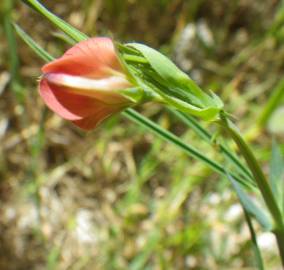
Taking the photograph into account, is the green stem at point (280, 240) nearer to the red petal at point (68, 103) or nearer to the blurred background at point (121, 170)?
the red petal at point (68, 103)

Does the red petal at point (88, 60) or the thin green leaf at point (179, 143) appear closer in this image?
the red petal at point (88, 60)

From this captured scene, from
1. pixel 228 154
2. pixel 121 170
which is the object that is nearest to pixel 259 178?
pixel 228 154

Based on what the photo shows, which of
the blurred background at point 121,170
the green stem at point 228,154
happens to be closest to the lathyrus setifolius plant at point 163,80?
the green stem at point 228,154

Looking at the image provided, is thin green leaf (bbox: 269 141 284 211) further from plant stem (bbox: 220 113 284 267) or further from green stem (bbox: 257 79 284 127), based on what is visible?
green stem (bbox: 257 79 284 127)

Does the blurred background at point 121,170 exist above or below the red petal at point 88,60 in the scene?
below

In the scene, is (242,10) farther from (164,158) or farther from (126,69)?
(126,69)

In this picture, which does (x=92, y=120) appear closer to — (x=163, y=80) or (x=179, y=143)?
(x=163, y=80)

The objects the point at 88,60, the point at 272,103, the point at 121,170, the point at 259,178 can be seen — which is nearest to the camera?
the point at 88,60

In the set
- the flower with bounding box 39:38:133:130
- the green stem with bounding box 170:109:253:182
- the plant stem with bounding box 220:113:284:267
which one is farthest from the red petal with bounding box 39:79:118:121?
the green stem with bounding box 170:109:253:182
